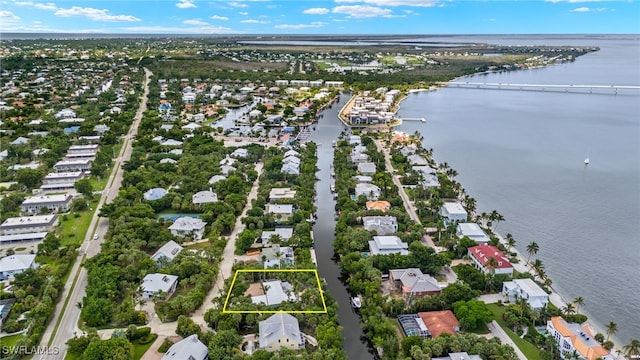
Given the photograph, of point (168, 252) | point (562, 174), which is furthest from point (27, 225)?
point (562, 174)

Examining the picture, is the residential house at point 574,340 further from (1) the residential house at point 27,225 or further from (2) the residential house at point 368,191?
(1) the residential house at point 27,225

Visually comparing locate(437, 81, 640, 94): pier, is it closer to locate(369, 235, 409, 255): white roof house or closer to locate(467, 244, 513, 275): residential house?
locate(467, 244, 513, 275): residential house

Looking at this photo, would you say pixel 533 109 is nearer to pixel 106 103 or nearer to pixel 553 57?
pixel 106 103

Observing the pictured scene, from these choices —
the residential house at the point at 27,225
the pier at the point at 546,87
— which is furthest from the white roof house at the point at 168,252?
the pier at the point at 546,87

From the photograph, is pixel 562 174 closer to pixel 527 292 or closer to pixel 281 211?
pixel 527 292

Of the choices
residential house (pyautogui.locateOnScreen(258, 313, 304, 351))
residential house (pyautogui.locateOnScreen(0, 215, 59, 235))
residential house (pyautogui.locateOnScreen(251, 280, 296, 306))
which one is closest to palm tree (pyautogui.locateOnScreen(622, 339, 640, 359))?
residential house (pyautogui.locateOnScreen(258, 313, 304, 351))

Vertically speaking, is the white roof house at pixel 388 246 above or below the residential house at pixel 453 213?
below
